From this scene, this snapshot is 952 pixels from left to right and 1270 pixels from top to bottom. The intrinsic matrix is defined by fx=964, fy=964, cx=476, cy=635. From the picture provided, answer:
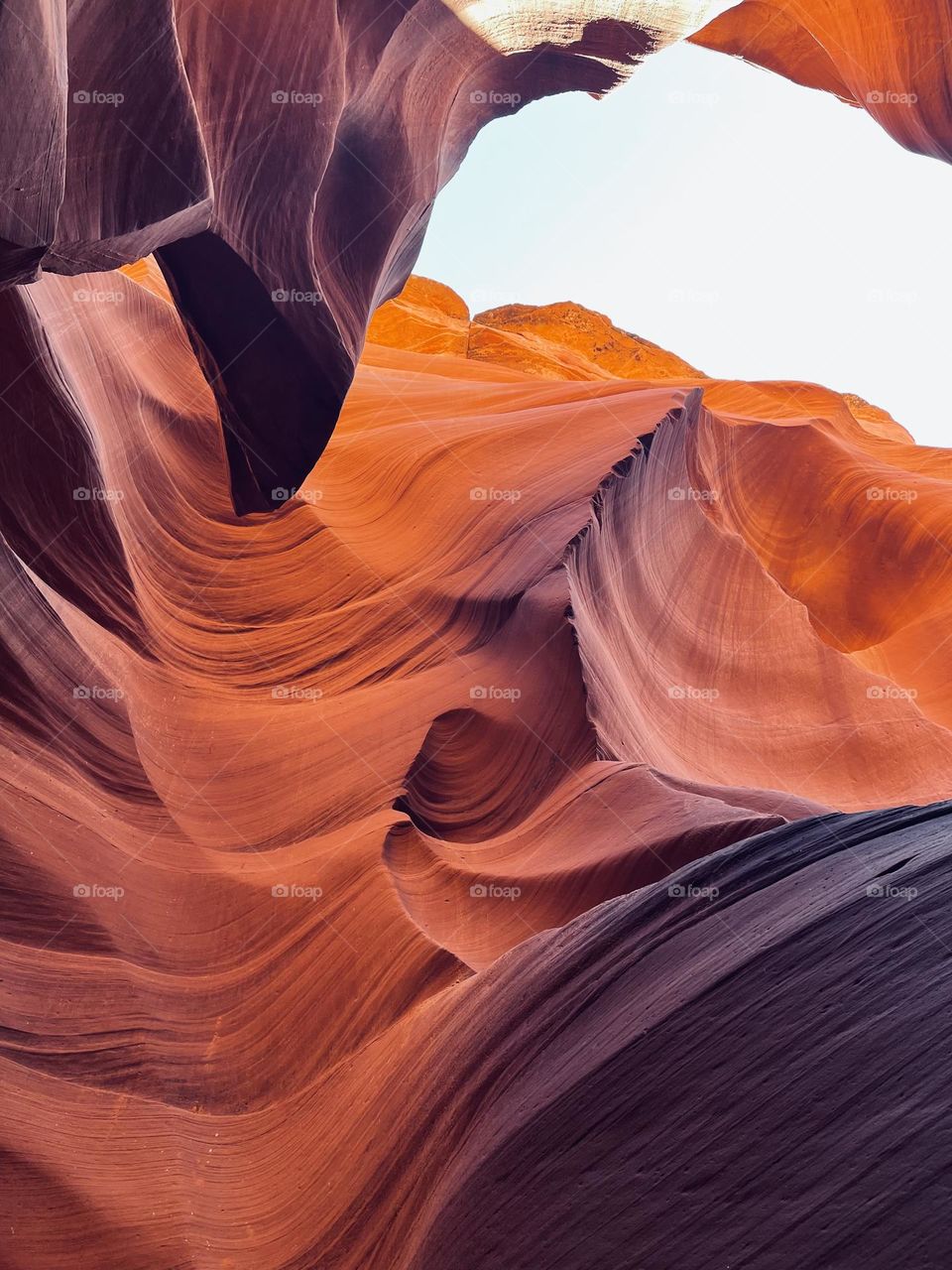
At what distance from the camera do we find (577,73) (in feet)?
39.7

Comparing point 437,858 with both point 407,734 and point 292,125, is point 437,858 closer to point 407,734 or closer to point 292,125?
point 407,734

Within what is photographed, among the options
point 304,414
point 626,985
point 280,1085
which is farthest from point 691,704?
point 626,985

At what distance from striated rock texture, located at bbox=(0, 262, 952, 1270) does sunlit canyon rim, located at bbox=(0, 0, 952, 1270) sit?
0.02 meters

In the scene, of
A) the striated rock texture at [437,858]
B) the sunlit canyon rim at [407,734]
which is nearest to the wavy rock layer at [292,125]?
the sunlit canyon rim at [407,734]

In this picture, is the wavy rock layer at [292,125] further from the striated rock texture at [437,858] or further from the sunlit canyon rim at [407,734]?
the striated rock texture at [437,858]

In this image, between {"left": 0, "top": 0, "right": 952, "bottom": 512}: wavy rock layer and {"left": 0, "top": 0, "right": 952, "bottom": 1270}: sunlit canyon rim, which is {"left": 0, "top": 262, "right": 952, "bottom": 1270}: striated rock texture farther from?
{"left": 0, "top": 0, "right": 952, "bottom": 512}: wavy rock layer

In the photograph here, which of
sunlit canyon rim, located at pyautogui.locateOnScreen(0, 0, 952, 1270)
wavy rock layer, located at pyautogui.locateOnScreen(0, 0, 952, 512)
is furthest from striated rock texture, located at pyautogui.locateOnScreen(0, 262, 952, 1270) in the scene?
wavy rock layer, located at pyautogui.locateOnScreen(0, 0, 952, 512)

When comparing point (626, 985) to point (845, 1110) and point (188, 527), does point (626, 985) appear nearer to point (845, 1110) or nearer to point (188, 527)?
point (845, 1110)

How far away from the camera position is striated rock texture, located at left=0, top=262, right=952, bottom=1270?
7.77 feet

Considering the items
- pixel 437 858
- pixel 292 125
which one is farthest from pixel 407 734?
pixel 292 125

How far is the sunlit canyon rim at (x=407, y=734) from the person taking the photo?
2.49 meters

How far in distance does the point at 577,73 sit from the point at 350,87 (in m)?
4.34

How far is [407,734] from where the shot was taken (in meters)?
6.65

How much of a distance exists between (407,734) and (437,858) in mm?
1139
